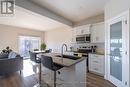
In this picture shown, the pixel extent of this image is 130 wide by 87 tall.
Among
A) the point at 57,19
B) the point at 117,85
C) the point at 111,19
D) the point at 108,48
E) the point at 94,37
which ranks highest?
the point at 57,19

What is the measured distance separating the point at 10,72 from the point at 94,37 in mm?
3861

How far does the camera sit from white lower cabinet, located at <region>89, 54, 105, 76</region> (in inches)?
154

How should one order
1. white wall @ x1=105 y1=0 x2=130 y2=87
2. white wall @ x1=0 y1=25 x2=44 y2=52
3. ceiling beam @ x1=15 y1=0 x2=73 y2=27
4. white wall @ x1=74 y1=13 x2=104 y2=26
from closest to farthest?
→ white wall @ x1=105 y1=0 x2=130 y2=87
ceiling beam @ x1=15 y1=0 x2=73 y2=27
white wall @ x1=74 y1=13 x2=104 y2=26
white wall @ x1=0 y1=25 x2=44 y2=52

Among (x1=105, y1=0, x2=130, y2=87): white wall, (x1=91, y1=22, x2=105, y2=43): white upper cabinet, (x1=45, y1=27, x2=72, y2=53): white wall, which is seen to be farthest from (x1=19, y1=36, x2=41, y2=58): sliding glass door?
(x1=105, y1=0, x2=130, y2=87): white wall

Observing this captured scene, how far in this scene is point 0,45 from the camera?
5.93m

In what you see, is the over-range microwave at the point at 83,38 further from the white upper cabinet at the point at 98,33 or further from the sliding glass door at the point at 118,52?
the sliding glass door at the point at 118,52

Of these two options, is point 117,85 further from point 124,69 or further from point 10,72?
point 10,72

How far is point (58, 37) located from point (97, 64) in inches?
153

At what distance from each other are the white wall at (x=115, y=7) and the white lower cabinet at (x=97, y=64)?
1.64m

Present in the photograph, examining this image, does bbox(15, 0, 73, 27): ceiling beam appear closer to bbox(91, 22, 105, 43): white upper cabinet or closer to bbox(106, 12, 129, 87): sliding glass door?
bbox(91, 22, 105, 43): white upper cabinet

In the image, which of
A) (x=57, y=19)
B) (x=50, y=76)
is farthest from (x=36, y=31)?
(x=50, y=76)

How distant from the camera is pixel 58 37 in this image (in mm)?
7266

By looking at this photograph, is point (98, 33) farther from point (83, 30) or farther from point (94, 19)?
point (94, 19)

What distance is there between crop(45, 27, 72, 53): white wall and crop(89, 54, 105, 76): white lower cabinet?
234cm
